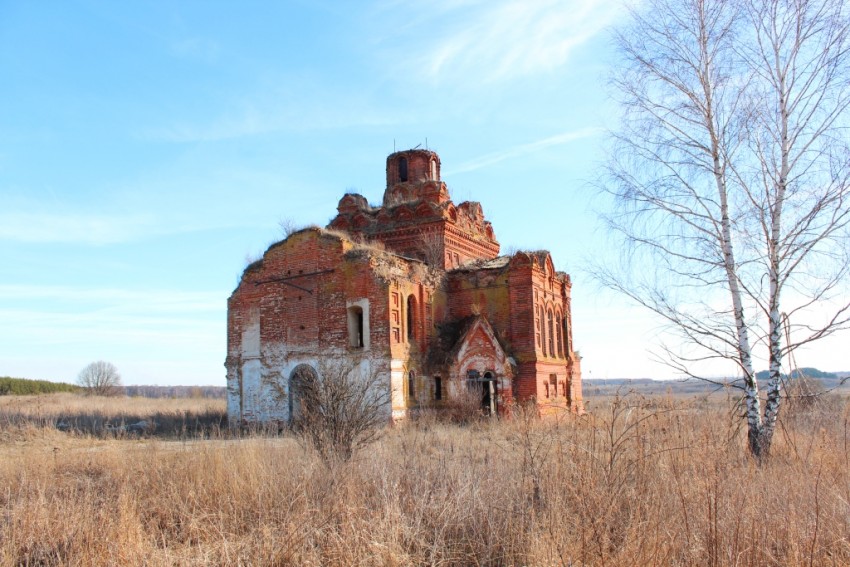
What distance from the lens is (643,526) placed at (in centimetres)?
505

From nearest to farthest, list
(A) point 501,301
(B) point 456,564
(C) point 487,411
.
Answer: (B) point 456,564 → (C) point 487,411 → (A) point 501,301

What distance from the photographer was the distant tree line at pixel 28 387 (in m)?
55.9

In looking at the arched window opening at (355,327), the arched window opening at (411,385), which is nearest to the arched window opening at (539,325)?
the arched window opening at (411,385)

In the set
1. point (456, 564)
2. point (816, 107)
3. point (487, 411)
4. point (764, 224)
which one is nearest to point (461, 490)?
point (456, 564)

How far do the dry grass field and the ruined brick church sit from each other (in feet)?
38.7

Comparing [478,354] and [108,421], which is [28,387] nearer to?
[108,421]

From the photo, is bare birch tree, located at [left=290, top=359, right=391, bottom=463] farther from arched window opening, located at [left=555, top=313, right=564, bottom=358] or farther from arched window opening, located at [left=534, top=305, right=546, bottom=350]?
arched window opening, located at [left=555, top=313, right=564, bottom=358]

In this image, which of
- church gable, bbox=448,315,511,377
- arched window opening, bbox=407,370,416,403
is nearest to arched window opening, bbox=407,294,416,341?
arched window opening, bbox=407,370,416,403

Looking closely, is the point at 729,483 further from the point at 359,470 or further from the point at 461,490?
the point at 359,470

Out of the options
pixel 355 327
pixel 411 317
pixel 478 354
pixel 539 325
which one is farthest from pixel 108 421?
pixel 539 325

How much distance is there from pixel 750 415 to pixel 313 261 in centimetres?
1509

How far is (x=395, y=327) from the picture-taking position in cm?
2038

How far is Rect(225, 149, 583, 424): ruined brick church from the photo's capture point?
67.1ft

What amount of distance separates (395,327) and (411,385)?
2.17 metres
